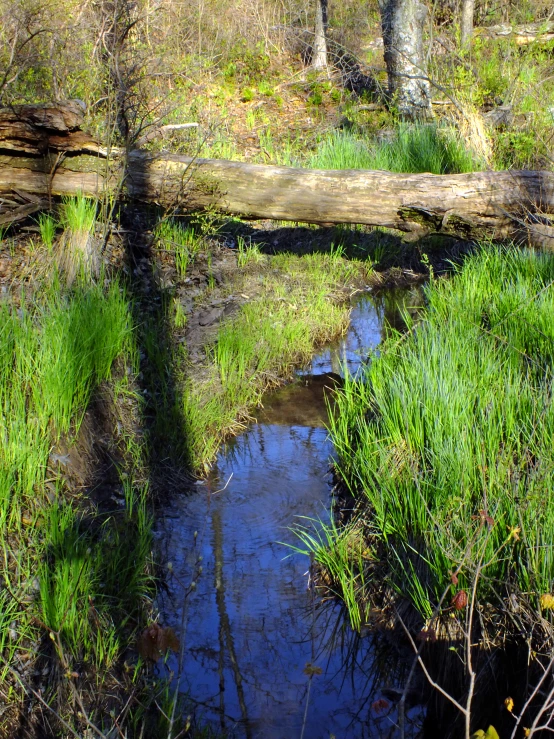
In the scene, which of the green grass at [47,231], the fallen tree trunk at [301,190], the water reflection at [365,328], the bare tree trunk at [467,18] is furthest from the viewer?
the bare tree trunk at [467,18]

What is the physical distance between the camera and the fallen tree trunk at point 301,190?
18.8 ft

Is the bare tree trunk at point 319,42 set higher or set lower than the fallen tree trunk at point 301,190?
higher

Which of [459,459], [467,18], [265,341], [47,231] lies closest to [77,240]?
[47,231]

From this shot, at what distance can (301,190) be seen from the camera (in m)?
6.10

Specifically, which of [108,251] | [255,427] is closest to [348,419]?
[255,427]

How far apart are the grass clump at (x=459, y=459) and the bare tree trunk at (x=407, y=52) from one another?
641 centimetres

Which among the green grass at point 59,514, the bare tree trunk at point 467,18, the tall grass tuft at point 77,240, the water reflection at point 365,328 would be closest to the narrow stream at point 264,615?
the green grass at point 59,514

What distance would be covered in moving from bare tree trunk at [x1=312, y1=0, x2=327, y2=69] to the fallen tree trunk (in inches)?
325

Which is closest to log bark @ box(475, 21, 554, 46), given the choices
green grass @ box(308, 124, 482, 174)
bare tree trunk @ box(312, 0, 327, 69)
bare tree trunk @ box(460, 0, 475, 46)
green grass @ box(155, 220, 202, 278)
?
bare tree trunk @ box(460, 0, 475, 46)

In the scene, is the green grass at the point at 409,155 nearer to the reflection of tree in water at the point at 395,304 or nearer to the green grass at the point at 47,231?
the reflection of tree in water at the point at 395,304

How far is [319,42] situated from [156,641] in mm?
13020

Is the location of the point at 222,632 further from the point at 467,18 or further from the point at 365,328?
the point at 467,18

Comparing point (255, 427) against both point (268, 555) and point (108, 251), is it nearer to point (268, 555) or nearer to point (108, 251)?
point (268, 555)

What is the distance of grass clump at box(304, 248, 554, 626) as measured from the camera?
287 centimetres
